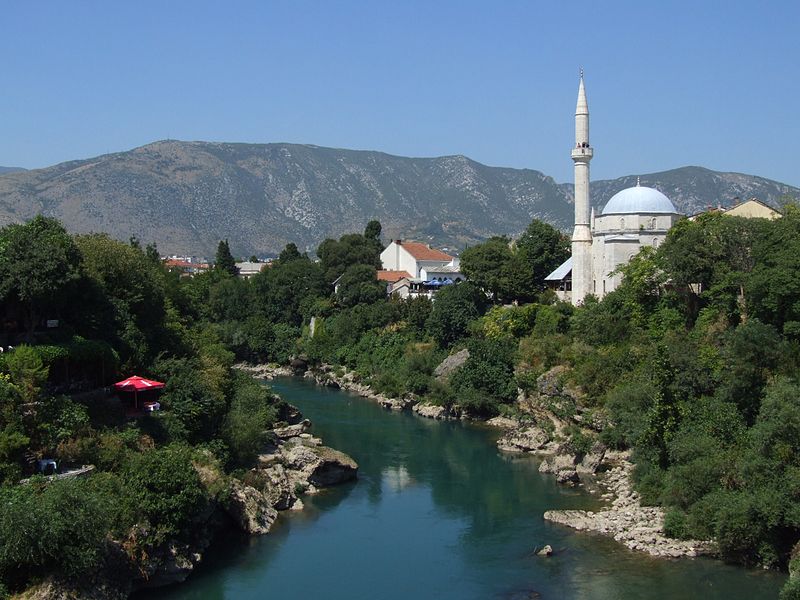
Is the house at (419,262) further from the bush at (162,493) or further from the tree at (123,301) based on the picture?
the bush at (162,493)

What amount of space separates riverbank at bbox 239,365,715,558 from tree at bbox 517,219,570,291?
12.3 m

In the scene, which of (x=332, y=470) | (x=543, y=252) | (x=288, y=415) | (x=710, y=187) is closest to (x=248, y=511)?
(x=332, y=470)

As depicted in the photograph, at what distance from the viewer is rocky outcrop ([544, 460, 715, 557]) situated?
23.7 metres

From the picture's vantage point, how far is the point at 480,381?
43312 millimetres

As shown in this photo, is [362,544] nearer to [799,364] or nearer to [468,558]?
[468,558]

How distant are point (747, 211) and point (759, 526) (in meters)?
24.0

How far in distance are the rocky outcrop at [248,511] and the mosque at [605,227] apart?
23.5 meters

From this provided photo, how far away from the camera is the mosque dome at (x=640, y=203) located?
45688mm

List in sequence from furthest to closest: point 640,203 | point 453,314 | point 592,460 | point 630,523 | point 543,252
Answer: point 543,252
point 453,314
point 640,203
point 592,460
point 630,523

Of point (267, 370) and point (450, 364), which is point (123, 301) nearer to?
point (450, 364)

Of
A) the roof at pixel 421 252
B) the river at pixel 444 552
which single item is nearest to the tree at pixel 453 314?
the river at pixel 444 552

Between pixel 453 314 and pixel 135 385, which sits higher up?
pixel 453 314

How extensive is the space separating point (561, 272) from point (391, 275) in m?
18.5

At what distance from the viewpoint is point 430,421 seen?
43.5 meters
